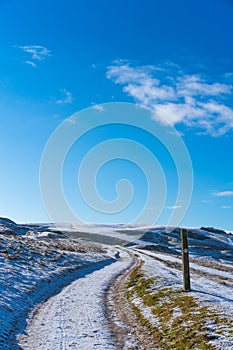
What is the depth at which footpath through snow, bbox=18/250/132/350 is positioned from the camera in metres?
10.6

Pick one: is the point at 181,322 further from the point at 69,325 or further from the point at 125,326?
the point at 69,325

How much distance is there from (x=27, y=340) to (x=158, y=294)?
7295 mm

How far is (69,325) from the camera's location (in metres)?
12.6

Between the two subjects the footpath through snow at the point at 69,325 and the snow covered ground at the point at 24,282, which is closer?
the footpath through snow at the point at 69,325

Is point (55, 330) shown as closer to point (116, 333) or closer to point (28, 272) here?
point (116, 333)

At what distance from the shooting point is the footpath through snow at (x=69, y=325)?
10.6 meters

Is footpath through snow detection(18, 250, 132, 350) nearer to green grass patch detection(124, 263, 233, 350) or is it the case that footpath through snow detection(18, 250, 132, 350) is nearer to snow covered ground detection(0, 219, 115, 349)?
snow covered ground detection(0, 219, 115, 349)

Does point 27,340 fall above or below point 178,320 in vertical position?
below

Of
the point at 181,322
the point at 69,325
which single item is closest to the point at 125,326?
the point at 69,325

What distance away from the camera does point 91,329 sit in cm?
1205

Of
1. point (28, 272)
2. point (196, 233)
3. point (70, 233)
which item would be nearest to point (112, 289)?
point (28, 272)

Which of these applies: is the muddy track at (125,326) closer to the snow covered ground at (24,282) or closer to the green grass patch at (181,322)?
the green grass patch at (181,322)

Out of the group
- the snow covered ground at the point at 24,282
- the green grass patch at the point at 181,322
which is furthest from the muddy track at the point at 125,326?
the snow covered ground at the point at 24,282

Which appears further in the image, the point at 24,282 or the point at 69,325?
the point at 24,282
